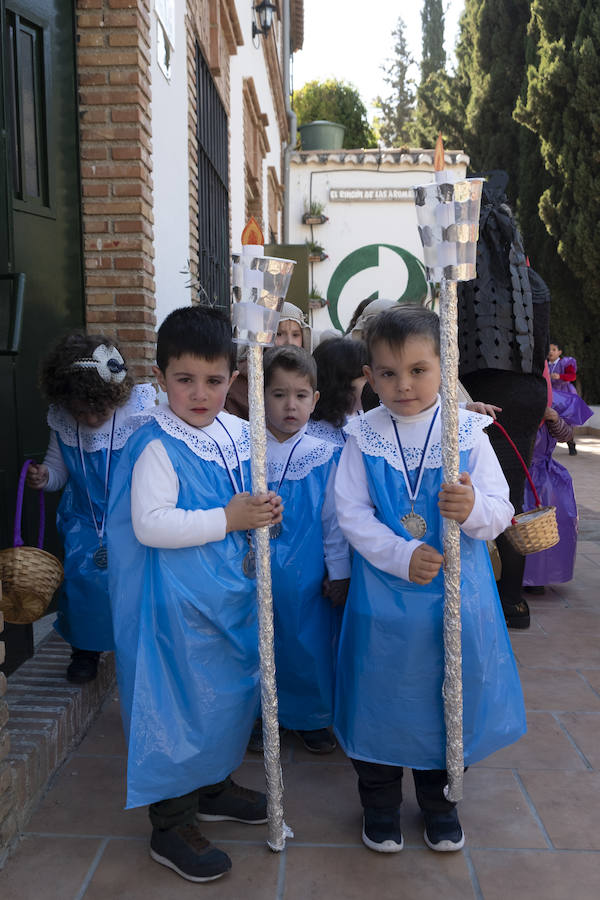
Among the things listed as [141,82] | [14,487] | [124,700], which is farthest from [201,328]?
[141,82]

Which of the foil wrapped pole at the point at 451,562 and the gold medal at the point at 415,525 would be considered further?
the gold medal at the point at 415,525

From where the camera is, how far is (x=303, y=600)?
2641 mm

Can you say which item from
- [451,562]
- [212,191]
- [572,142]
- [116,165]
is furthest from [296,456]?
[572,142]

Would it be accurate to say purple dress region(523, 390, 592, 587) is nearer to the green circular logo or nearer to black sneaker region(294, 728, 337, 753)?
black sneaker region(294, 728, 337, 753)

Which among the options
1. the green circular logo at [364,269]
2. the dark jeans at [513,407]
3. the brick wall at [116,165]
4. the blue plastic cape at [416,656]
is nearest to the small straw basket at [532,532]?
the dark jeans at [513,407]

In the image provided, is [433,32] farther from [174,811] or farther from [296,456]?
[174,811]

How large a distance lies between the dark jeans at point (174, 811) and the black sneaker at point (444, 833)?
62cm

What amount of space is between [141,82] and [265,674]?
9.75ft

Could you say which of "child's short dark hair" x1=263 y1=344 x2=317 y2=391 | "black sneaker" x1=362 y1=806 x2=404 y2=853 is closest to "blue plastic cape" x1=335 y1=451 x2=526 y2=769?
"black sneaker" x1=362 y1=806 x2=404 y2=853

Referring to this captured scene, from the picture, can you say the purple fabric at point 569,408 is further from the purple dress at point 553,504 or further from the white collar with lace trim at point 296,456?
the white collar with lace trim at point 296,456

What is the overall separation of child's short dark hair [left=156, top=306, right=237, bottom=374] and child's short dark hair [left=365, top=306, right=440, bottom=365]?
1.27 feet

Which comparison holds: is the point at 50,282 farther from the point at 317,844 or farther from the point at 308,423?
the point at 317,844

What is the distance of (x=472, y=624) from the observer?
85.3 inches

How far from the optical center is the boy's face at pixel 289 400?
2.73 meters
